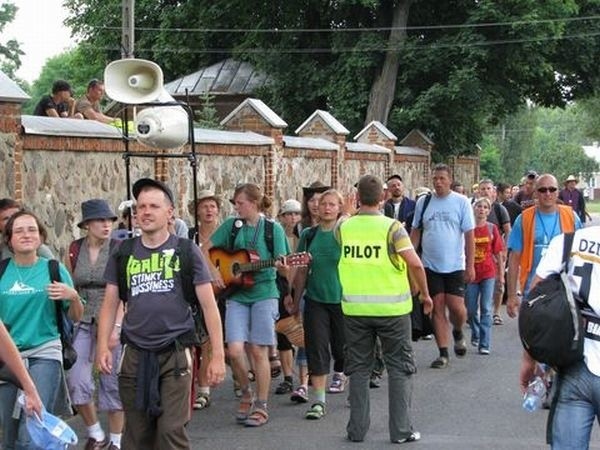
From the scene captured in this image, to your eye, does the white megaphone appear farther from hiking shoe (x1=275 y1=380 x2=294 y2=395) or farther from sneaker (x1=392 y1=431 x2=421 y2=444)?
sneaker (x1=392 y1=431 x2=421 y2=444)

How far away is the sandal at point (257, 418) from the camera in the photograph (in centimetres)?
894

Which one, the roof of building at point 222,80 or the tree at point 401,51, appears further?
the roof of building at point 222,80

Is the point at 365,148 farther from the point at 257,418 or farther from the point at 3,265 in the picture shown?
the point at 3,265

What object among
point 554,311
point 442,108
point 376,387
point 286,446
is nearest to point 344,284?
point 286,446

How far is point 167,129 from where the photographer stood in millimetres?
8852

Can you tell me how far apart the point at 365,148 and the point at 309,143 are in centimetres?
394

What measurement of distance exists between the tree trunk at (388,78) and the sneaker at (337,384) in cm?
2171

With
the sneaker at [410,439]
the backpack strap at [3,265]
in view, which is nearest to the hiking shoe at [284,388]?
the sneaker at [410,439]

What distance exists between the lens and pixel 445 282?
11.9 m

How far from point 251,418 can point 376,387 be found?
2.06 meters

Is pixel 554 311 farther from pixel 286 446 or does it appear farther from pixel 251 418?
pixel 251 418

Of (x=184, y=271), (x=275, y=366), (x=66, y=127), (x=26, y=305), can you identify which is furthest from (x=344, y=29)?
(x=184, y=271)

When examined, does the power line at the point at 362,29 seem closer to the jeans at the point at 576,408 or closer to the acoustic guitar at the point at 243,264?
the acoustic guitar at the point at 243,264

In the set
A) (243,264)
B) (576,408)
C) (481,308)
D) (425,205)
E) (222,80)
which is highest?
(222,80)
